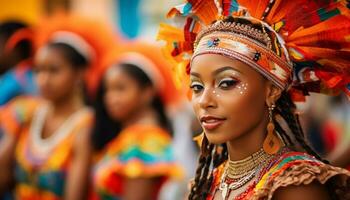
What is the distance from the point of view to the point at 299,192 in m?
3.31

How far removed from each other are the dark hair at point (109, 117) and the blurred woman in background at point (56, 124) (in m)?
0.07

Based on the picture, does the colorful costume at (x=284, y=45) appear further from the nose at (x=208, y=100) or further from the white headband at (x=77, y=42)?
the white headband at (x=77, y=42)

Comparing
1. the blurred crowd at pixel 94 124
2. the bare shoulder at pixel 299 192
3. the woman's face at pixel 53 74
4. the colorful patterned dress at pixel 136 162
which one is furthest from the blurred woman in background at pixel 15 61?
the bare shoulder at pixel 299 192

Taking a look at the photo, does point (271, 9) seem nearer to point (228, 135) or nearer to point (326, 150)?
point (228, 135)

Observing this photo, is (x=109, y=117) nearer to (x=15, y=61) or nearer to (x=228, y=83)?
(x=15, y=61)

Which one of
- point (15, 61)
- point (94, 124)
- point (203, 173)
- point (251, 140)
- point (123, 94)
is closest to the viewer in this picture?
point (251, 140)

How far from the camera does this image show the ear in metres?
3.52

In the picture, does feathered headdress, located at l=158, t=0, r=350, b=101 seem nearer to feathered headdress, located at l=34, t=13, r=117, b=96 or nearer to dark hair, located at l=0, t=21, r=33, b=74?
feathered headdress, located at l=34, t=13, r=117, b=96

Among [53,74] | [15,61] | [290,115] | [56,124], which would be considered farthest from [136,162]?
[290,115]

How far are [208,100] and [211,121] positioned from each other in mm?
79

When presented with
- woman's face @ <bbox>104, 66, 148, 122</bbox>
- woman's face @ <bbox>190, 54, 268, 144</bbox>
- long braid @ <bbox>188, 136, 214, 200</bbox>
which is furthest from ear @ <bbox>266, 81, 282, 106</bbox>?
woman's face @ <bbox>104, 66, 148, 122</bbox>

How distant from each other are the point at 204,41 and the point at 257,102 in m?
0.31

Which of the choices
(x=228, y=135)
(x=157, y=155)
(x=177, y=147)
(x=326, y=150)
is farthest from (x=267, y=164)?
(x=326, y=150)

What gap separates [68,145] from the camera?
20.6ft
